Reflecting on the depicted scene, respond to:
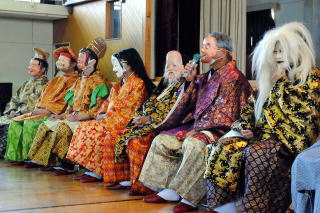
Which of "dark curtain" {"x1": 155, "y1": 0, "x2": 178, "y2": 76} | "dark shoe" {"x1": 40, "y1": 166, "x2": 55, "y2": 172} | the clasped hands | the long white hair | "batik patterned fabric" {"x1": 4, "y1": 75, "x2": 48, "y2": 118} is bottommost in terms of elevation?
"dark shoe" {"x1": 40, "y1": 166, "x2": 55, "y2": 172}

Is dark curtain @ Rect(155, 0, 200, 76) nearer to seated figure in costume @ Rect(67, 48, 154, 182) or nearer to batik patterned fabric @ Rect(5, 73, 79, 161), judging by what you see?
seated figure in costume @ Rect(67, 48, 154, 182)

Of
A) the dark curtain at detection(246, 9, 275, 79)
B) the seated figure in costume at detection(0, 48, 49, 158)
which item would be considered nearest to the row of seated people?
the seated figure in costume at detection(0, 48, 49, 158)

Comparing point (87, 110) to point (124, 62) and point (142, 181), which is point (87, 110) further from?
point (142, 181)

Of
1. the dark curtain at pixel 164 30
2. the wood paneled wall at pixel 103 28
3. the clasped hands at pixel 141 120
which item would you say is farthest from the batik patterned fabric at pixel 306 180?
the wood paneled wall at pixel 103 28

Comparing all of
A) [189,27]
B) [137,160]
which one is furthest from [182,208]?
[189,27]

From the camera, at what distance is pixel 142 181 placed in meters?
4.82

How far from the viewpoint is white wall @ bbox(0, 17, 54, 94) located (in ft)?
30.3

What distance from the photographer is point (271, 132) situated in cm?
393

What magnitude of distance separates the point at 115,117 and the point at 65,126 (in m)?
0.78

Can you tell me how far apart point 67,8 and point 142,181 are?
4.55m

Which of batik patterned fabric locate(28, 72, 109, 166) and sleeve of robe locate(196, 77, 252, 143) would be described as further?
batik patterned fabric locate(28, 72, 109, 166)

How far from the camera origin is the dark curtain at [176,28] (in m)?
6.52

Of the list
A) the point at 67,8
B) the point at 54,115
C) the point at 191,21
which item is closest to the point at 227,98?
the point at 191,21

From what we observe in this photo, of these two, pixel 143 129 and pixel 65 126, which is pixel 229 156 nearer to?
pixel 143 129
